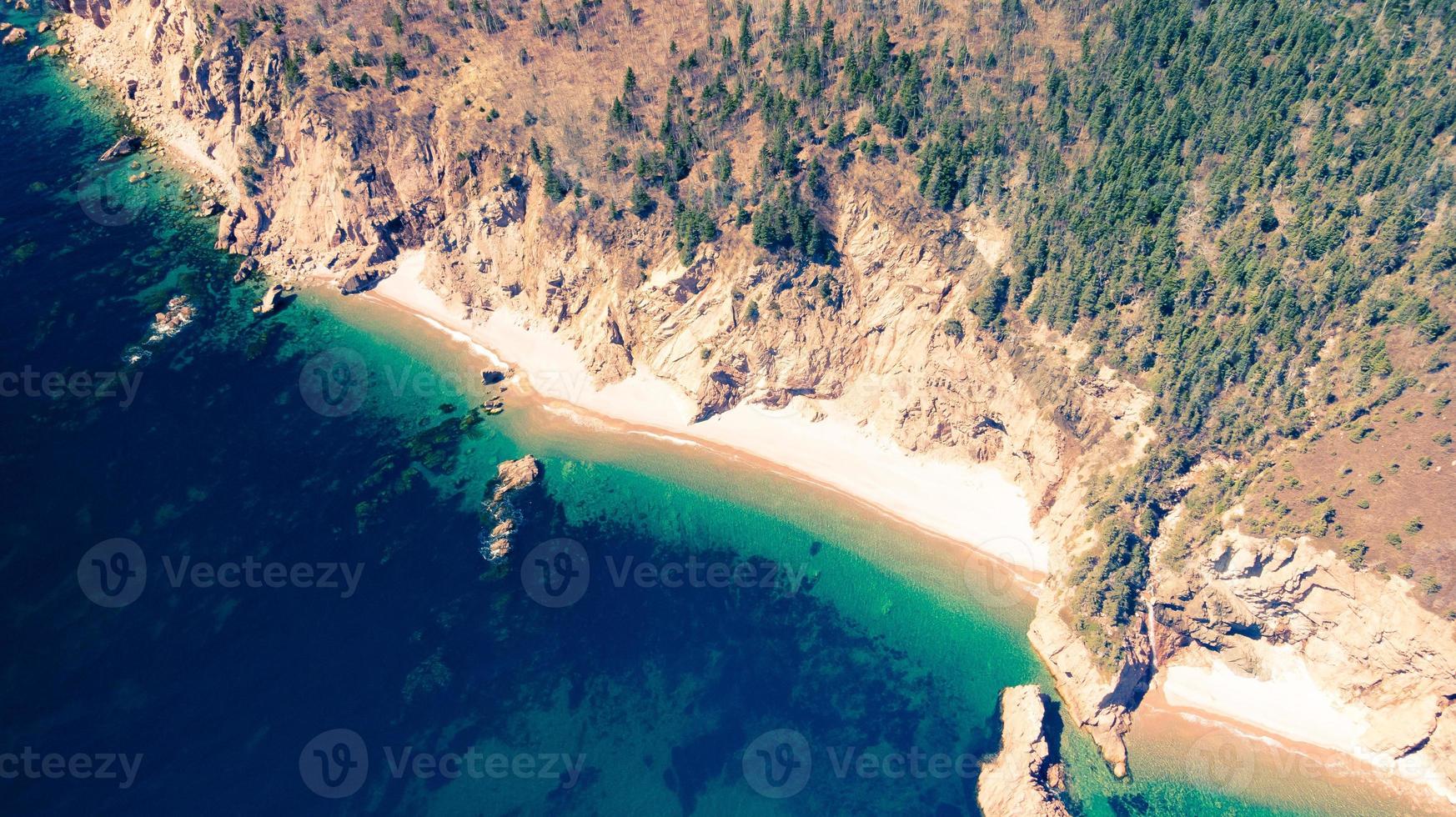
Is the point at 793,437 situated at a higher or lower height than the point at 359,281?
lower

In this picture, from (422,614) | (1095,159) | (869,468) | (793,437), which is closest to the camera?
(422,614)

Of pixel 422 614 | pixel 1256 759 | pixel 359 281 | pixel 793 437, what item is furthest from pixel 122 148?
pixel 1256 759

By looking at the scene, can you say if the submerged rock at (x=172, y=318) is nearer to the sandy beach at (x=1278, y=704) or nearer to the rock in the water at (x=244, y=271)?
the rock in the water at (x=244, y=271)

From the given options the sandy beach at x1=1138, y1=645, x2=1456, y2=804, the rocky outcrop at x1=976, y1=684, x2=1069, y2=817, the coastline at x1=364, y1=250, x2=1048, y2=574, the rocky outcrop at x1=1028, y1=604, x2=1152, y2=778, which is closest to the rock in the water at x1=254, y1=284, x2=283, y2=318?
the coastline at x1=364, y1=250, x2=1048, y2=574

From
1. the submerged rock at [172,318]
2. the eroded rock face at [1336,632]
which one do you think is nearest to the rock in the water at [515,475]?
the submerged rock at [172,318]

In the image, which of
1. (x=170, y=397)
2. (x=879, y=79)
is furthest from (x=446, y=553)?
(x=879, y=79)

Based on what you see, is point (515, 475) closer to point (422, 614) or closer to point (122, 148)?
point (422, 614)
